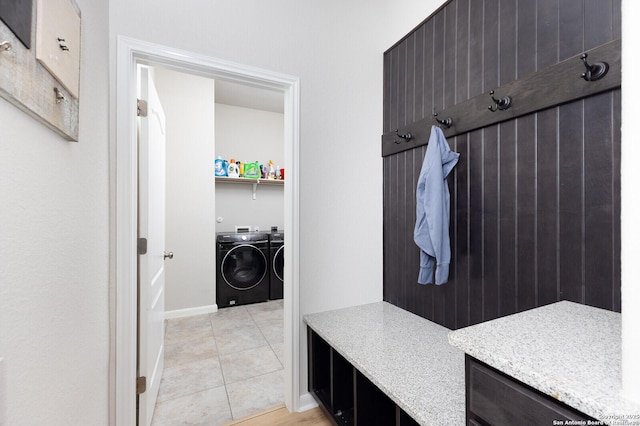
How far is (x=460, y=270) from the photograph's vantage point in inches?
63.1

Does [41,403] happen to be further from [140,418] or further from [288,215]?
[288,215]

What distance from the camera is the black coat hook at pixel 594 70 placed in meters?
1.03

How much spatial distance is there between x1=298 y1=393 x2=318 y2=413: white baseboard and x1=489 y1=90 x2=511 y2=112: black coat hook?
196cm

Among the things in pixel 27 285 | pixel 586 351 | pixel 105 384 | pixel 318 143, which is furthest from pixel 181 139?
pixel 586 351

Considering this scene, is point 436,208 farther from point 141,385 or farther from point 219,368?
point 219,368

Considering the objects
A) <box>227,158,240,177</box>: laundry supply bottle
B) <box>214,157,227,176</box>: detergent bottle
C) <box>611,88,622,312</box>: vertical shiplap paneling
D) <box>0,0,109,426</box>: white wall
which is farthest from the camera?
<box>227,158,240,177</box>: laundry supply bottle

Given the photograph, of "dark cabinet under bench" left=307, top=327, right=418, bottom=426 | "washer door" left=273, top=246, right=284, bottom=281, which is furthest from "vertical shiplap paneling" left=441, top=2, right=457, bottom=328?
"washer door" left=273, top=246, right=284, bottom=281

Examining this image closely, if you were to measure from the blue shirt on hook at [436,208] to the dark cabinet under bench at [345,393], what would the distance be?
2.05 feet

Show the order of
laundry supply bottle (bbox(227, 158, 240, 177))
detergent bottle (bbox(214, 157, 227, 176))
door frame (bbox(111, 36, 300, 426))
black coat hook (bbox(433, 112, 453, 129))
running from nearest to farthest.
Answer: door frame (bbox(111, 36, 300, 426)), black coat hook (bbox(433, 112, 453, 129)), detergent bottle (bbox(214, 157, 227, 176)), laundry supply bottle (bbox(227, 158, 240, 177))

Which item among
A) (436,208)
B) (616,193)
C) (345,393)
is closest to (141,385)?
(345,393)

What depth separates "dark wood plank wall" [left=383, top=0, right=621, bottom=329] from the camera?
3.50ft

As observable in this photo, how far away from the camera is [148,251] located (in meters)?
1.60

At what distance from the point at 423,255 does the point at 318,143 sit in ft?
3.13

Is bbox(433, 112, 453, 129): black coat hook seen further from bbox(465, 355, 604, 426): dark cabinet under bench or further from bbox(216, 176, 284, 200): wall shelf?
Result: bbox(216, 176, 284, 200): wall shelf
